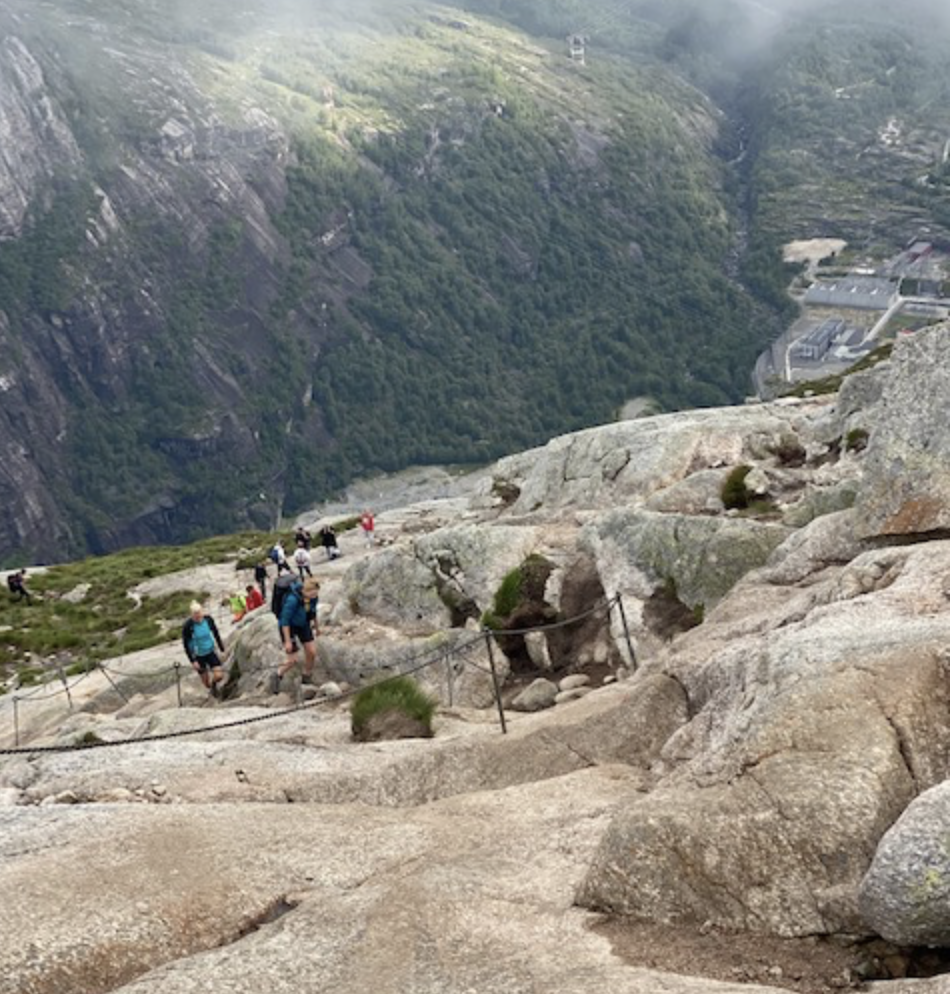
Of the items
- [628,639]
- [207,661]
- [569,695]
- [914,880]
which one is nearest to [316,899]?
[914,880]

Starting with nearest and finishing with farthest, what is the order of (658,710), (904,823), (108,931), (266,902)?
(904,823) → (108,931) → (266,902) → (658,710)

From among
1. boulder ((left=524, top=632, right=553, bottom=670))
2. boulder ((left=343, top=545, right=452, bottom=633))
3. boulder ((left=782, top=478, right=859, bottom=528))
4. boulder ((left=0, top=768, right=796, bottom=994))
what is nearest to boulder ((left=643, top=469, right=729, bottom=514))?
boulder ((left=782, top=478, right=859, bottom=528))

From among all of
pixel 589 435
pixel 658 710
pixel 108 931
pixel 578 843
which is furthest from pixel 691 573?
pixel 589 435

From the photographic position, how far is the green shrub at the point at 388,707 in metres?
21.1

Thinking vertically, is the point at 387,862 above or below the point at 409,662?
above

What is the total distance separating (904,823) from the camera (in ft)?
33.1

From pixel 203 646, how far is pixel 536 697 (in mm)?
11072

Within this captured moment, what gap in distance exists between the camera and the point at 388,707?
835 inches

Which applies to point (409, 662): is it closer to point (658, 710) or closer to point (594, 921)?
point (658, 710)

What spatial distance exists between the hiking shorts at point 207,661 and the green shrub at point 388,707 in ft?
33.4

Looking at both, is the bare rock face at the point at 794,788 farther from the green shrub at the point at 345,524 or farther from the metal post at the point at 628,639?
the green shrub at the point at 345,524

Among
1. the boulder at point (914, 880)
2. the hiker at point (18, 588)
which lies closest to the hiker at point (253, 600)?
the hiker at point (18, 588)

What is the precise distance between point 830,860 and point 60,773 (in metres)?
13.3

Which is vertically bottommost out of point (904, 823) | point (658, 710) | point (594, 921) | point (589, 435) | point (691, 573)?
point (589, 435)
